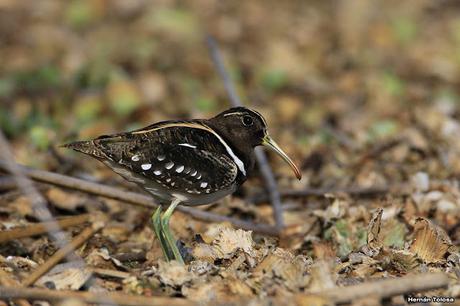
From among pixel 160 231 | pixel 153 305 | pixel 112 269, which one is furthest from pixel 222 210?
pixel 153 305

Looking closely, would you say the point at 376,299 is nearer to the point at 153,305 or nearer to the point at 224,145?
the point at 153,305

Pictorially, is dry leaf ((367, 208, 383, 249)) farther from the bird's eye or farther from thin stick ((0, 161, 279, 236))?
thin stick ((0, 161, 279, 236))

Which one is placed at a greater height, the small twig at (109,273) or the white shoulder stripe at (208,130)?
A: the white shoulder stripe at (208,130)

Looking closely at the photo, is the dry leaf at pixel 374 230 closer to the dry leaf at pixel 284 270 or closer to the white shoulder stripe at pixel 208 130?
the dry leaf at pixel 284 270

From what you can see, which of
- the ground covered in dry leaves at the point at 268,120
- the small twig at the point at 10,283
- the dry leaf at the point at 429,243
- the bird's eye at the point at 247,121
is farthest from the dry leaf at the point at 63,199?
the dry leaf at the point at 429,243

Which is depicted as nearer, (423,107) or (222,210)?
(222,210)

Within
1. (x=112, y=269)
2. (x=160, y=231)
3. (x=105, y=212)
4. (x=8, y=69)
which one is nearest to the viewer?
(x=112, y=269)

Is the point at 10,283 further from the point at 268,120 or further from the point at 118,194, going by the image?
the point at 268,120

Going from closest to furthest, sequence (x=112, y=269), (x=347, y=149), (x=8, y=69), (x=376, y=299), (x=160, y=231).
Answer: (x=376, y=299), (x=112, y=269), (x=160, y=231), (x=347, y=149), (x=8, y=69)
